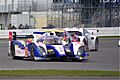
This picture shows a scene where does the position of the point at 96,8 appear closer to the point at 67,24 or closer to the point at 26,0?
the point at 67,24

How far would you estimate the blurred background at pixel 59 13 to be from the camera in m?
43.4

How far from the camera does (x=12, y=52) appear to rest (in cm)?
1744

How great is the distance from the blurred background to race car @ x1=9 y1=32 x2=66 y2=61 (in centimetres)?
2529

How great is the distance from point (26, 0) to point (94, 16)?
362 inches

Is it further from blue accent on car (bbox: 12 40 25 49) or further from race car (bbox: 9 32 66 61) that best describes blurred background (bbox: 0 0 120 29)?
race car (bbox: 9 32 66 61)

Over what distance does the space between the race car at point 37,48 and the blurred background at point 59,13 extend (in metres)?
25.3

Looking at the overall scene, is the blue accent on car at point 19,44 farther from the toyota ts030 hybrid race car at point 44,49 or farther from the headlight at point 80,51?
the headlight at point 80,51

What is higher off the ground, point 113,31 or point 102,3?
point 102,3

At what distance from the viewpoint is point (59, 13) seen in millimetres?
44562

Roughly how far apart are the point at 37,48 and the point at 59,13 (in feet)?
95.3

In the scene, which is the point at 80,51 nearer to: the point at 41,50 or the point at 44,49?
the point at 44,49

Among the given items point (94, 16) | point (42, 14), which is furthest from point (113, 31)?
point (42, 14)

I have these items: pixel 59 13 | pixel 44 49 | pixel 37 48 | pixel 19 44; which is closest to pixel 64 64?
pixel 44 49

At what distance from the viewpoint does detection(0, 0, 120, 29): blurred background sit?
143 ft
